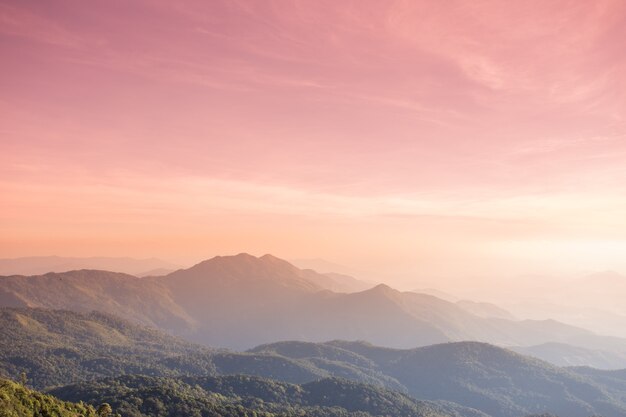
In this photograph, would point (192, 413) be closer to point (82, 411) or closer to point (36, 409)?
point (82, 411)

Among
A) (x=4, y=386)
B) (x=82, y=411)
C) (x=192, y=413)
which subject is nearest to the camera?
(x=4, y=386)

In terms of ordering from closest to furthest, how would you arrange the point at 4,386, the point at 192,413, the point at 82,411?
1. the point at 4,386
2. the point at 82,411
3. the point at 192,413

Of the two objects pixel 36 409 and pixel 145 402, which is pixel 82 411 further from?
pixel 145 402

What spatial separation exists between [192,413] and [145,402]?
23.1 meters

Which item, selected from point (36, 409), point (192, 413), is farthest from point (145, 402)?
point (36, 409)

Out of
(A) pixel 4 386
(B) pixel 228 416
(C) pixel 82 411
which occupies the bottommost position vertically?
(B) pixel 228 416

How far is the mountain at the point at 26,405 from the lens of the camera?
114 metres

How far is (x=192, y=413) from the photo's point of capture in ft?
630

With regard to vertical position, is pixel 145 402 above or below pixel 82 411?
below

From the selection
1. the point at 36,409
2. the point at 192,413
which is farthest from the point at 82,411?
the point at 192,413

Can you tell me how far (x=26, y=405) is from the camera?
12206 cm

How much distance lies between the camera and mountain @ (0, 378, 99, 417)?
11350cm

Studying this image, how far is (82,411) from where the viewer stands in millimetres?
139750

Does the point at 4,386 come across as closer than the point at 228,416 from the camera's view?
Yes
